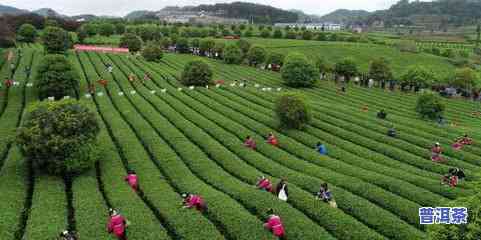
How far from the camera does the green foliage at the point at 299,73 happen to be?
202ft

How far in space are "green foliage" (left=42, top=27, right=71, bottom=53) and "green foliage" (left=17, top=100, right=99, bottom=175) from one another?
47343mm

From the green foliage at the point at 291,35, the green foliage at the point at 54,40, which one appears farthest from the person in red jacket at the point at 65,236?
the green foliage at the point at 291,35

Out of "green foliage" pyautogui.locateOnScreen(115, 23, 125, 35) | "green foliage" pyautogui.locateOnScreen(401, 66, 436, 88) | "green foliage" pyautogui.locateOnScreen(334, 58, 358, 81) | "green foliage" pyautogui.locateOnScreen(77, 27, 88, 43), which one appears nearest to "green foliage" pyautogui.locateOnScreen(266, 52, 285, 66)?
"green foliage" pyautogui.locateOnScreen(334, 58, 358, 81)

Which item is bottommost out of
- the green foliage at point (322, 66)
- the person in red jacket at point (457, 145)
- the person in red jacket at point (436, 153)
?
the person in red jacket at point (457, 145)

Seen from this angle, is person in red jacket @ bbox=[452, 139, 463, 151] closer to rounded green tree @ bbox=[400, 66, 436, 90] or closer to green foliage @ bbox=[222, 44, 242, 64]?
rounded green tree @ bbox=[400, 66, 436, 90]

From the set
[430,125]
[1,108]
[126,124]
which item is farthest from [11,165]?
[430,125]

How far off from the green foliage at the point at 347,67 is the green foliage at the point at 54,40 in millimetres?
46296

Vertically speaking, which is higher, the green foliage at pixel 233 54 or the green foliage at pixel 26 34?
the green foliage at pixel 26 34

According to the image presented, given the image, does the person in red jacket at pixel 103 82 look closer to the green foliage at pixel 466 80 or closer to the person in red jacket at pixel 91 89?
the person in red jacket at pixel 91 89

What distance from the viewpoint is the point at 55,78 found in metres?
42.3

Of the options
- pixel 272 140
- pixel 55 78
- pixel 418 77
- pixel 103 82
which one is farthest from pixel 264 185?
pixel 418 77

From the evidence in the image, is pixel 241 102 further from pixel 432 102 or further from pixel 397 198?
pixel 397 198

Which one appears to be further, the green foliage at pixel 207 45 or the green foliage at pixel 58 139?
the green foliage at pixel 207 45

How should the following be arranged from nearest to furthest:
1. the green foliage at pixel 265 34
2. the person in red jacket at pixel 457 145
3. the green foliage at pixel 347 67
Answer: the person in red jacket at pixel 457 145 → the green foliage at pixel 347 67 → the green foliage at pixel 265 34
